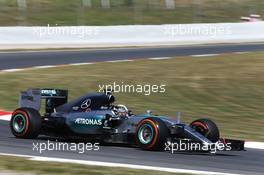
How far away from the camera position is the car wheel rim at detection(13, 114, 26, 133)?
36.1 feet

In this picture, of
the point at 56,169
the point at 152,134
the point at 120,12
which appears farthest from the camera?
the point at 120,12

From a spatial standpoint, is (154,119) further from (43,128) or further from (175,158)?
(43,128)

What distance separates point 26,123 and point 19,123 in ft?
0.71

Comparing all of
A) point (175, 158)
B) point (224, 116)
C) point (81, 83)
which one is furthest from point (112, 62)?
point (175, 158)

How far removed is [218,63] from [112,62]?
3837mm

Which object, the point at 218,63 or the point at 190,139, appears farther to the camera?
the point at 218,63

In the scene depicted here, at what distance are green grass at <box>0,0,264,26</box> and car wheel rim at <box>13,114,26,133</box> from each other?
21564 millimetres

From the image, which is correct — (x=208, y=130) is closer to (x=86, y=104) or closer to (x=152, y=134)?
(x=152, y=134)

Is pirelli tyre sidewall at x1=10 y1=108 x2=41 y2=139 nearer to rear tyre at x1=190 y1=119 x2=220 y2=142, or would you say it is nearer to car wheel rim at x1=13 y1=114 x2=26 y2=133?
car wheel rim at x1=13 y1=114 x2=26 y2=133

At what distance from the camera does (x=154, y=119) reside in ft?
32.9

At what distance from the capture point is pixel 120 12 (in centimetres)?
3669

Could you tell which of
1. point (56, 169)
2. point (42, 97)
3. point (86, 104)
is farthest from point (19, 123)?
point (56, 169)

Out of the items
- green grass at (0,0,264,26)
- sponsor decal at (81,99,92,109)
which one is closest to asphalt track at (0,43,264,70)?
green grass at (0,0,264,26)

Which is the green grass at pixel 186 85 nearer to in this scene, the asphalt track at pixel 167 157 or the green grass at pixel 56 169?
the asphalt track at pixel 167 157
